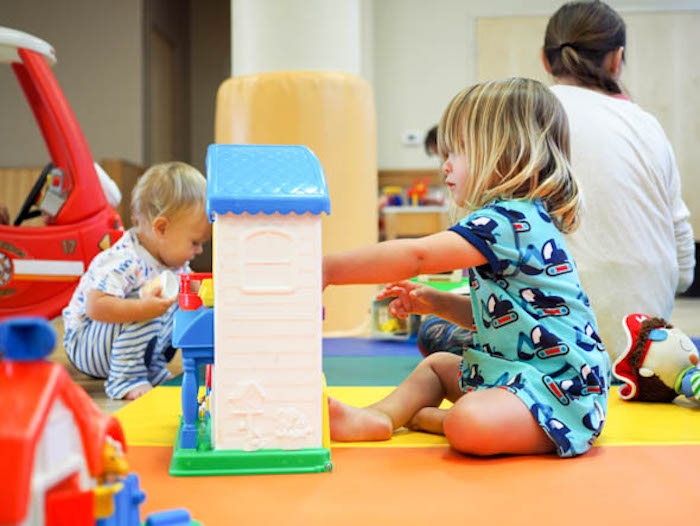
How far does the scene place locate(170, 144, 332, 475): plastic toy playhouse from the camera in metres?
0.80

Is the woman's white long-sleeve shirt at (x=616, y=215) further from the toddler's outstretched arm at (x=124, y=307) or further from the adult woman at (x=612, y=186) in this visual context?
the toddler's outstretched arm at (x=124, y=307)

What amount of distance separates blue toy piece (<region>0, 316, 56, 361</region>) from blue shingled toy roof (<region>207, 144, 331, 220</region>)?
33 centimetres

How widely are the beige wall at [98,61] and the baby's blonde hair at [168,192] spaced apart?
328cm

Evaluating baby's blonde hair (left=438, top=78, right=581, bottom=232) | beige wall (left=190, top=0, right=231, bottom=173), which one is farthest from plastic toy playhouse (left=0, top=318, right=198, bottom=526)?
beige wall (left=190, top=0, right=231, bottom=173)

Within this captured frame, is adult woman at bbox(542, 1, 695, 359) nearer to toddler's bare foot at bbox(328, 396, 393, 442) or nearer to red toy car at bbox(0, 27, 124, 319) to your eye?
toddler's bare foot at bbox(328, 396, 393, 442)

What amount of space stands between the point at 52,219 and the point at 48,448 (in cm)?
162

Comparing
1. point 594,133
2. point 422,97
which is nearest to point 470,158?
point 594,133

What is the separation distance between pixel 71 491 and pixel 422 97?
3810mm

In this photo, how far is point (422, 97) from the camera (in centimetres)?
411

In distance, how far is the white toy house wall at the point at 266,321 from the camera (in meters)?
0.80

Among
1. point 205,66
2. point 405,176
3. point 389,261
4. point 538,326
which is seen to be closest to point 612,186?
point 538,326

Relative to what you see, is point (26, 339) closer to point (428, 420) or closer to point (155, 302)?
point (428, 420)

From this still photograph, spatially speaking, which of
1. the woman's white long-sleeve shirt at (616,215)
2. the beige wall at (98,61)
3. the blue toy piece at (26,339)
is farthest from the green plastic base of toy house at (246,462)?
the beige wall at (98,61)

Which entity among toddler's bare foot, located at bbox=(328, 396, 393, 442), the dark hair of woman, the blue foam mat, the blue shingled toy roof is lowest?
the blue foam mat
